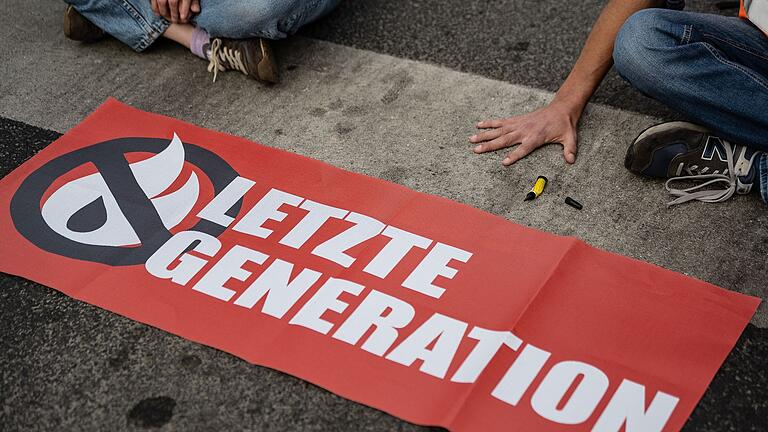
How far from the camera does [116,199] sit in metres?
2.21

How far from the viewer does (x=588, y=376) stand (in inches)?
66.9

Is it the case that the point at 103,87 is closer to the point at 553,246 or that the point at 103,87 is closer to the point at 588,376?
the point at 553,246

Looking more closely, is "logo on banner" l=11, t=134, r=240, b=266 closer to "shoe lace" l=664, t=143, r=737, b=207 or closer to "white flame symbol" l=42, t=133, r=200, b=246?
"white flame symbol" l=42, t=133, r=200, b=246

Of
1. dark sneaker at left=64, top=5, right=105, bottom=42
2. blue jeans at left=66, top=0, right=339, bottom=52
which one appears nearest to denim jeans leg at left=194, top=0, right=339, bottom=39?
blue jeans at left=66, top=0, right=339, bottom=52

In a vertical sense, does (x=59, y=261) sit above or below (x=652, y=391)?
above

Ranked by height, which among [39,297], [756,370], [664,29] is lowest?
[756,370]

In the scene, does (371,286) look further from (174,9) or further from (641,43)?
(174,9)

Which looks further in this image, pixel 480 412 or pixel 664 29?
pixel 664 29

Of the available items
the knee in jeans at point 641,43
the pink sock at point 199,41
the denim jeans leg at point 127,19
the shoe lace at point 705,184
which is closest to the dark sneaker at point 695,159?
the shoe lace at point 705,184

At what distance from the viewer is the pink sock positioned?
272 cm

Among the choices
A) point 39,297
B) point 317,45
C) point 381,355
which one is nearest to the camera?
point 381,355

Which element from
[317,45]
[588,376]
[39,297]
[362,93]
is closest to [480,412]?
[588,376]

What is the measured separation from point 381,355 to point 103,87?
4.79 ft

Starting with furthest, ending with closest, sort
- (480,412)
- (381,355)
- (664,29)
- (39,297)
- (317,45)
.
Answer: (317,45) < (664,29) < (39,297) < (381,355) < (480,412)
